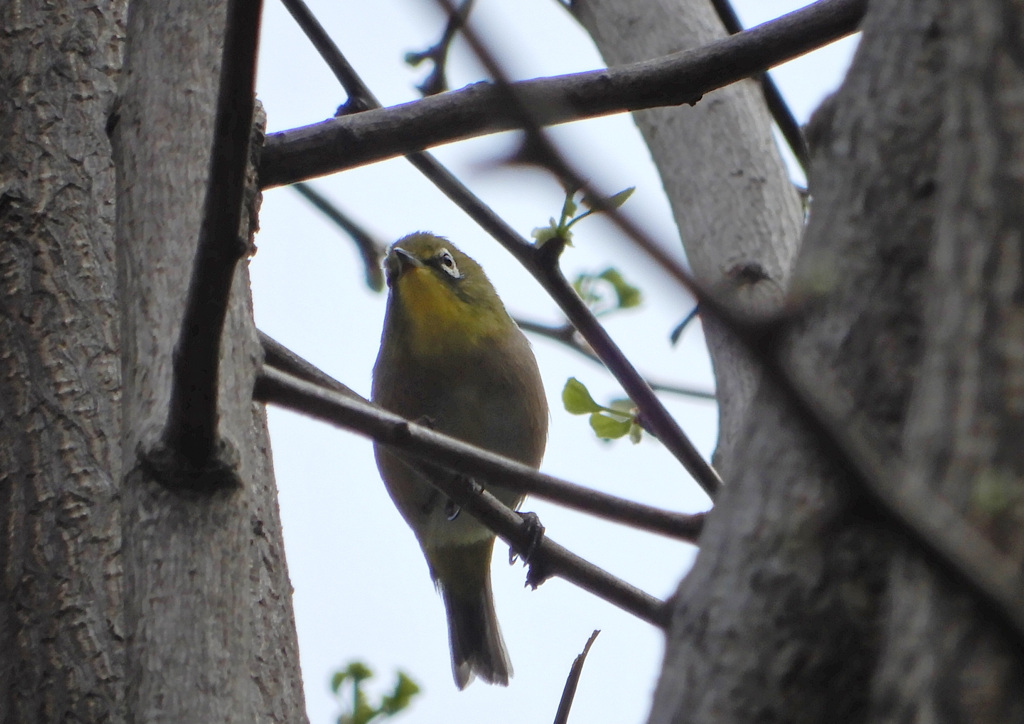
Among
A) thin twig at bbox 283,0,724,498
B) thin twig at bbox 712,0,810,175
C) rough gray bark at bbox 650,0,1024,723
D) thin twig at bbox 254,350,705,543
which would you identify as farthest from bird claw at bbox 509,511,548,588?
A: rough gray bark at bbox 650,0,1024,723

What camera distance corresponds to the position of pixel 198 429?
2.22 meters

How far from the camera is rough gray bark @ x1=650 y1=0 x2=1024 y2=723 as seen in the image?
97 cm

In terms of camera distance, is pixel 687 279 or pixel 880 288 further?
pixel 880 288

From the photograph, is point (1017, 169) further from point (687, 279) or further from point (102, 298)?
point (102, 298)

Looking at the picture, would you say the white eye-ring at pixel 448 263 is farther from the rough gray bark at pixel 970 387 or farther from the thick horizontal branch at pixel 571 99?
the rough gray bark at pixel 970 387

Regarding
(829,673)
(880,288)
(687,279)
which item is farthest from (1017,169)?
(829,673)

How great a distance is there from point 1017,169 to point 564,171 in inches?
17.4

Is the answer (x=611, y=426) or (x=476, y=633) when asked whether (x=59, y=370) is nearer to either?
(x=611, y=426)

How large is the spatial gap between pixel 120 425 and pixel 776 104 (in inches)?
94.3

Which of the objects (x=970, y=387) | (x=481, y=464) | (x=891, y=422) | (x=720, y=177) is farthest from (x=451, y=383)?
(x=970, y=387)

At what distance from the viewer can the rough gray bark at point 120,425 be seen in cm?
219

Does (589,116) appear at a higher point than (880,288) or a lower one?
higher

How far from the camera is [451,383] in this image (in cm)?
546

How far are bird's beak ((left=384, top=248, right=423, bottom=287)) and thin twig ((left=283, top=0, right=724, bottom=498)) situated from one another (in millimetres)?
2687
